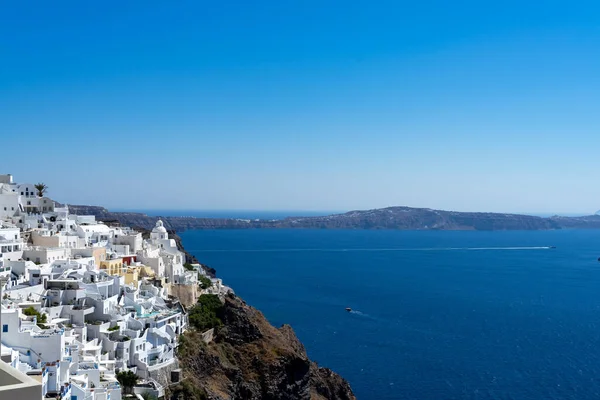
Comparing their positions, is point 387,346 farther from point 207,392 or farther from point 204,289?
point 207,392

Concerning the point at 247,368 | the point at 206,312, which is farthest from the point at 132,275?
the point at 247,368

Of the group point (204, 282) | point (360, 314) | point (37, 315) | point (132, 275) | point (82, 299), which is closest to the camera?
point (37, 315)

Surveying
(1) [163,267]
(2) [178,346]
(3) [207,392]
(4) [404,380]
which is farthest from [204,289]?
(4) [404,380]

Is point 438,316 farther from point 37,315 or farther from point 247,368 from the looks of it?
point 37,315

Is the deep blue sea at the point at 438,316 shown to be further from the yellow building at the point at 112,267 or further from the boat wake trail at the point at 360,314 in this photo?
the yellow building at the point at 112,267

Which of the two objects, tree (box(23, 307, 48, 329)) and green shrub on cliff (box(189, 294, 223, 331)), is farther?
green shrub on cliff (box(189, 294, 223, 331))

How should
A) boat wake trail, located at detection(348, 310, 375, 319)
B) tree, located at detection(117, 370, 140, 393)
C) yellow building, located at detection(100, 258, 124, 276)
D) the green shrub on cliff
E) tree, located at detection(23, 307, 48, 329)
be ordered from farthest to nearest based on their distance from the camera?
boat wake trail, located at detection(348, 310, 375, 319), yellow building, located at detection(100, 258, 124, 276), the green shrub on cliff, tree, located at detection(23, 307, 48, 329), tree, located at detection(117, 370, 140, 393)

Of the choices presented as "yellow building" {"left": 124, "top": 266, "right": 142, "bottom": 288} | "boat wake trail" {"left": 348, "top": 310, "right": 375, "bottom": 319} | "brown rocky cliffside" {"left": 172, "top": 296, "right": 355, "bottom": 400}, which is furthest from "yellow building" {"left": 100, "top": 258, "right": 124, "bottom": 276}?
"boat wake trail" {"left": 348, "top": 310, "right": 375, "bottom": 319}

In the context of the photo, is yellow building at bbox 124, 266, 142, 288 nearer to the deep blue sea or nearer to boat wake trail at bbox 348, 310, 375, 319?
the deep blue sea

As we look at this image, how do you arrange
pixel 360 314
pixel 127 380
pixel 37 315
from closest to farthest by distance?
pixel 127 380, pixel 37 315, pixel 360 314
